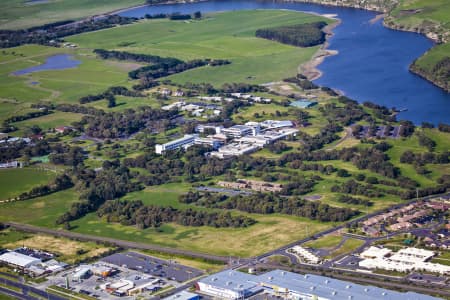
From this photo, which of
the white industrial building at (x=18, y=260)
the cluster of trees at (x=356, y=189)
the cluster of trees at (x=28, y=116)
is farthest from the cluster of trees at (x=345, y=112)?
the white industrial building at (x=18, y=260)

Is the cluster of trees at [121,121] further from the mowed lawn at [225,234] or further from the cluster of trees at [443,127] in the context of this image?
the cluster of trees at [443,127]

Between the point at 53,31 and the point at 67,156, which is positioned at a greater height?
the point at 53,31

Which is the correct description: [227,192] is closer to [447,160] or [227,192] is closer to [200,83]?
[447,160]

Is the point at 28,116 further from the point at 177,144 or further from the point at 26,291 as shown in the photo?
the point at 26,291

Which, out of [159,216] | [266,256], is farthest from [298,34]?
[266,256]

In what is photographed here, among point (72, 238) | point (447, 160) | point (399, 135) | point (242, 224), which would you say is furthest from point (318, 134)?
point (72, 238)

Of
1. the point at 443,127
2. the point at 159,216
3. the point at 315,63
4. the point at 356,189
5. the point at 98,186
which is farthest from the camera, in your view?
the point at 315,63
